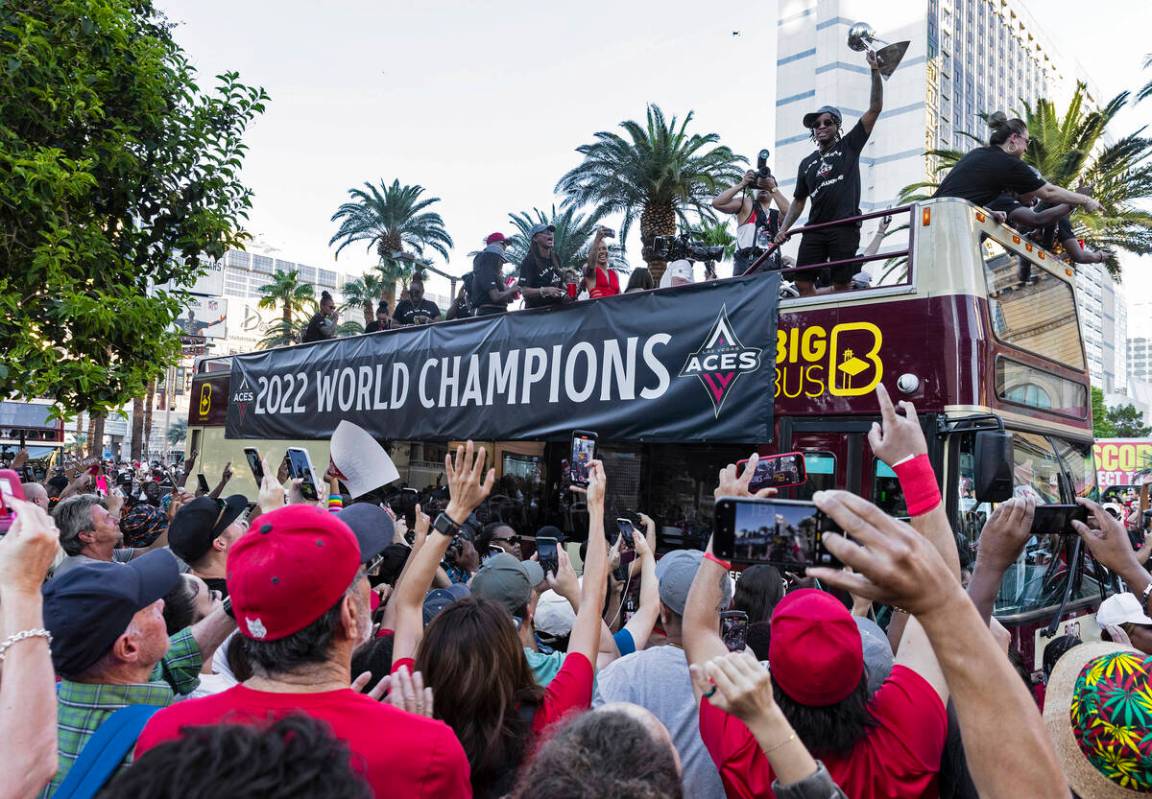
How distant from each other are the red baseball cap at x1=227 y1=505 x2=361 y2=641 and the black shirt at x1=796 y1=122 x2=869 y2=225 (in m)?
5.78

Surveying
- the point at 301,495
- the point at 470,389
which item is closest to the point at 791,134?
the point at 470,389

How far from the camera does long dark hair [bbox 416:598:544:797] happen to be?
1.98 m

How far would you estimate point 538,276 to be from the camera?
8.30 meters

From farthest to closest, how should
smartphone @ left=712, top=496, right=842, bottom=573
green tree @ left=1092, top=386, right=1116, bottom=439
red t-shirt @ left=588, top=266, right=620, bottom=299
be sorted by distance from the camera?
1. green tree @ left=1092, top=386, right=1116, bottom=439
2. red t-shirt @ left=588, top=266, right=620, bottom=299
3. smartphone @ left=712, top=496, right=842, bottom=573

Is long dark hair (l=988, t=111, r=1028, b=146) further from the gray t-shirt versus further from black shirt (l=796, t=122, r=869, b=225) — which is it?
the gray t-shirt

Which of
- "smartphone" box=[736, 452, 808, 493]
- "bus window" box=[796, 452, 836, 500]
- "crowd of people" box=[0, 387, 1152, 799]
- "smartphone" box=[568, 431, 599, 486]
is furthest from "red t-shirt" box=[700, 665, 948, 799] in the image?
"bus window" box=[796, 452, 836, 500]

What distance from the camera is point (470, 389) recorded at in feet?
27.3

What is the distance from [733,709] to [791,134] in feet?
186

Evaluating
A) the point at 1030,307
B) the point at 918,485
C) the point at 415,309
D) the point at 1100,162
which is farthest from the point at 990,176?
the point at 1100,162

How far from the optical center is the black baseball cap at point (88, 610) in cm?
190

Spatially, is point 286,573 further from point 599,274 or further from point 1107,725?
point 599,274

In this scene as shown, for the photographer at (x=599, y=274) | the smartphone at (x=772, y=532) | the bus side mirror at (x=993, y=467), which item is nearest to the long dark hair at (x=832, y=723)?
the smartphone at (x=772, y=532)

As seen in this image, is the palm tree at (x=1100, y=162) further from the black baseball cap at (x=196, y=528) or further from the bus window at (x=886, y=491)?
the black baseball cap at (x=196, y=528)

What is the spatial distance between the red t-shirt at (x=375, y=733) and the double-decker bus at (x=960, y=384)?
3.98m
